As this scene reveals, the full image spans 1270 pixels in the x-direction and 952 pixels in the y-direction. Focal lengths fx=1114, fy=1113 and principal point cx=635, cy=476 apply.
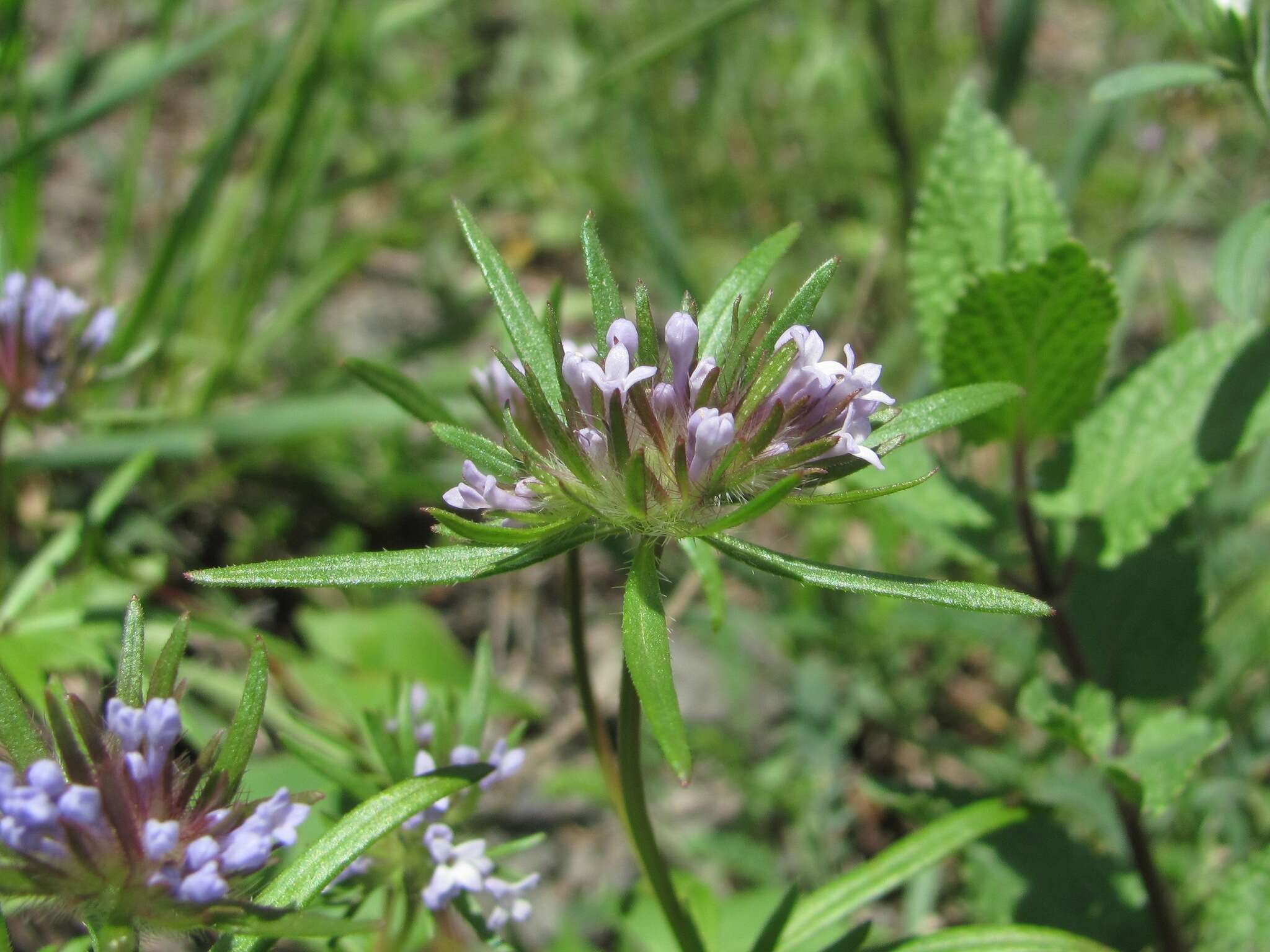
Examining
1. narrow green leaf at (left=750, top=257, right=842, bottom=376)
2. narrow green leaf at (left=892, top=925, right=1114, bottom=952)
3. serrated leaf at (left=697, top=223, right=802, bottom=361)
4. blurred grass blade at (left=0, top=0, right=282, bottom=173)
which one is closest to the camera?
narrow green leaf at (left=750, top=257, right=842, bottom=376)

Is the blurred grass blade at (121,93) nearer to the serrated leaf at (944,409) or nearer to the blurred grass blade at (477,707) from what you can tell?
the blurred grass blade at (477,707)

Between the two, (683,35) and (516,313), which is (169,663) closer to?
(516,313)

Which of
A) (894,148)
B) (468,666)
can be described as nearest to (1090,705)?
(468,666)

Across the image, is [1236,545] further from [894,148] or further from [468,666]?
[468,666]

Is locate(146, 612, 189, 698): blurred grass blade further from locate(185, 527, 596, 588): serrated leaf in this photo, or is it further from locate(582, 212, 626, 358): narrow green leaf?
locate(582, 212, 626, 358): narrow green leaf

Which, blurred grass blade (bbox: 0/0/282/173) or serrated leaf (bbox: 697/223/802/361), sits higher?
blurred grass blade (bbox: 0/0/282/173)

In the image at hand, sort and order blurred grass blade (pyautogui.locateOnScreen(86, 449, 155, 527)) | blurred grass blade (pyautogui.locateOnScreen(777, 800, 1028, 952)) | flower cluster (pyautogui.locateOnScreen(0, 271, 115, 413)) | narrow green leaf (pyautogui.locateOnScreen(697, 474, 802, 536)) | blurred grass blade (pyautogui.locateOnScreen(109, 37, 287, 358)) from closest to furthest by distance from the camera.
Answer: narrow green leaf (pyautogui.locateOnScreen(697, 474, 802, 536)), blurred grass blade (pyautogui.locateOnScreen(777, 800, 1028, 952)), flower cluster (pyautogui.locateOnScreen(0, 271, 115, 413)), blurred grass blade (pyautogui.locateOnScreen(86, 449, 155, 527)), blurred grass blade (pyautogui.locateOnScreen(109, 37, 287, 358))

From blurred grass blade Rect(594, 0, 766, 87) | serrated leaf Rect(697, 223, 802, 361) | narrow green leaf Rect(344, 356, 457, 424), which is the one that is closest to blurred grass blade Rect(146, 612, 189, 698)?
narrow green leaf Rect(344, 356, 457, 424)
